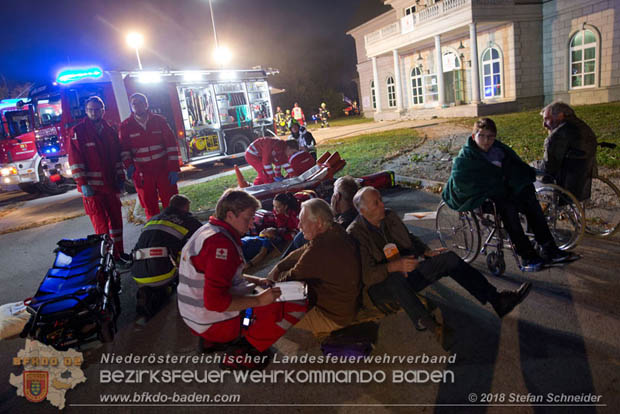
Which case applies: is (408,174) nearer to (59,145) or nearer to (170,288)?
(170,288)

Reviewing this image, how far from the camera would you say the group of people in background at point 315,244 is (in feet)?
8.84

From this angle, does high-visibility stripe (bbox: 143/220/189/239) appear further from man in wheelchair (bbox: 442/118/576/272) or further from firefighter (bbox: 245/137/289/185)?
firefighter (bbox: 245/137/289/185)

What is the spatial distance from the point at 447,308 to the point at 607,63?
60.5ft

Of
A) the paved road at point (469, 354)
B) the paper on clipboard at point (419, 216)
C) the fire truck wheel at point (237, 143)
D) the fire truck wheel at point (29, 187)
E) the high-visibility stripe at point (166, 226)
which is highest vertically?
the fire truck wheel at point (237, 143)

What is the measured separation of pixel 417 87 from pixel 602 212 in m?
23.1

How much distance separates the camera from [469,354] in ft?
9.23

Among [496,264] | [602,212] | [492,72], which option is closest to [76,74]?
[496,264]

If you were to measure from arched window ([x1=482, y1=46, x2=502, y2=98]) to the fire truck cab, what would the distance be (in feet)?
40.0

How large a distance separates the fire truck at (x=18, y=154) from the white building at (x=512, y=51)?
18649 mm

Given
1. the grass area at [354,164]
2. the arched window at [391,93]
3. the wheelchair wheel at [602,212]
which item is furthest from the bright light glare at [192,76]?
the arched window at [391,93]

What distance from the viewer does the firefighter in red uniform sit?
251cm

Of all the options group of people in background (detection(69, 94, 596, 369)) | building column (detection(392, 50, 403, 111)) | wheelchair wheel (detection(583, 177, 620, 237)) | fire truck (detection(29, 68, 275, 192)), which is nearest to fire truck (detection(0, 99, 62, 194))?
fire truck (detection(29, 68, 275, 192))

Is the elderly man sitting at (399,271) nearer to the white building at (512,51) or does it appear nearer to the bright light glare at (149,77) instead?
the bright light glare at (149,77)

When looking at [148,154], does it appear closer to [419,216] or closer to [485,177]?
[419,216]
